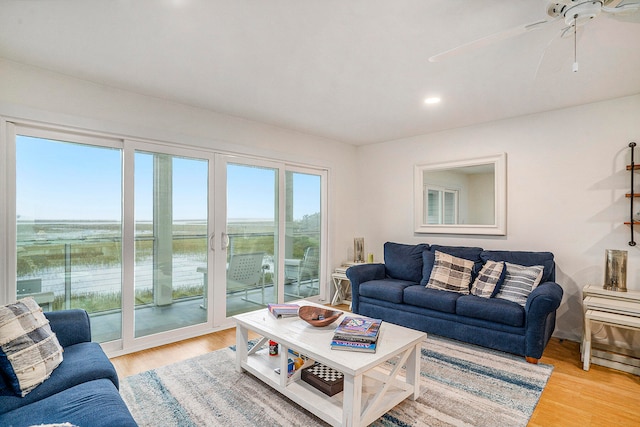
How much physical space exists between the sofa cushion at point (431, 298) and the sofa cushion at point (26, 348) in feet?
10.1

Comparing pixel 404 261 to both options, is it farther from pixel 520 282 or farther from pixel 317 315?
pixel 317 315

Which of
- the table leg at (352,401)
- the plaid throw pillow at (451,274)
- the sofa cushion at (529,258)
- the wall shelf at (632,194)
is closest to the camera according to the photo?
the table leg at (352,401)

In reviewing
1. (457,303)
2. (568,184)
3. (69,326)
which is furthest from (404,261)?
(69,326)

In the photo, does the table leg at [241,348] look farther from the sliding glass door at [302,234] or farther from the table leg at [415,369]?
the sliding glass door at [302,234]

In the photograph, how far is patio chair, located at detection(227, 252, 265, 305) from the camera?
4.01 m

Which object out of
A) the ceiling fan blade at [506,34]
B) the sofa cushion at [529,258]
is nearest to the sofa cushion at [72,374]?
the ceiling fan blade at [506,34]

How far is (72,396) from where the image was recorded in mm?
1599

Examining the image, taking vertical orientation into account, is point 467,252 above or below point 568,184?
below

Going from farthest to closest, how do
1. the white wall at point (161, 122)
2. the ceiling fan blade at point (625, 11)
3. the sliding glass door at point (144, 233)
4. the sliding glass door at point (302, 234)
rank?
the sliding glass door at point (302, 234) → the sliding glass door at point (144, 233) → the white wall at point (161, 122) → the ceiling fan blade at point (625, 11)

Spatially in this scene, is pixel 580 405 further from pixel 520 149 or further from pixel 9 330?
pixel 9 330

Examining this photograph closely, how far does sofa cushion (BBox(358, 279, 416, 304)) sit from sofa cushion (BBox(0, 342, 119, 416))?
2.76 metres

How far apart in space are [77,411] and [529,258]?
3.83 meters

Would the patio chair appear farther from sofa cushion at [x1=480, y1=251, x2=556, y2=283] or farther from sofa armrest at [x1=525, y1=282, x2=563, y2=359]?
sofa armrest at [x1=525, y1=282, x2=563, y2=359]

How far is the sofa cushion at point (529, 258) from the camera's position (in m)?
3.38
